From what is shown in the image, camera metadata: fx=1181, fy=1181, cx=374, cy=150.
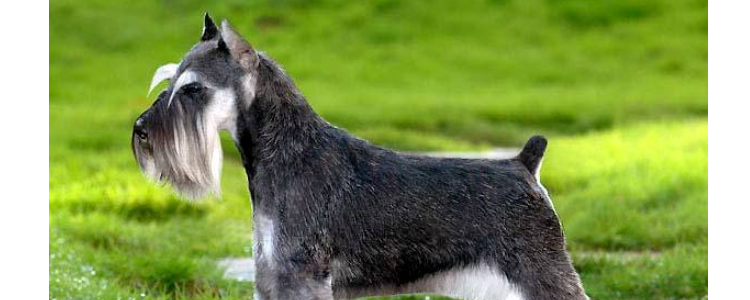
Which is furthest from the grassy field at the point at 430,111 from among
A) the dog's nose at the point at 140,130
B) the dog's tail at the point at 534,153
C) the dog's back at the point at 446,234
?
the dog's tail at the point at 534,153

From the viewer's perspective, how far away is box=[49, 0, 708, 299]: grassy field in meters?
8.73

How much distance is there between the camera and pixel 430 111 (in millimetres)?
17438

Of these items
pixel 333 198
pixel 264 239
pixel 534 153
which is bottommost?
pixel 264 239

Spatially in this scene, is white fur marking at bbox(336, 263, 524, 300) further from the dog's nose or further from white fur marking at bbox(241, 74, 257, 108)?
the dog's nose

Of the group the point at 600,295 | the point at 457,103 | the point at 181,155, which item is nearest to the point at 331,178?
Result: the point at 181,155

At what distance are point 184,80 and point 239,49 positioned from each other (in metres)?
0.28

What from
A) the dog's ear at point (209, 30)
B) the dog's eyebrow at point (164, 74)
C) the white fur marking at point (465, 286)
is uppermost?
the dog's ear at point (209, 30)

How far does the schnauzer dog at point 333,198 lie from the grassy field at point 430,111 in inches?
100

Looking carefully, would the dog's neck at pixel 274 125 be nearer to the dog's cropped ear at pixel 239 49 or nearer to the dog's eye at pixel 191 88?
the dog's cropped ear at pixel 239 49

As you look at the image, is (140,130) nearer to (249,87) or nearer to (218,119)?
(218,119)

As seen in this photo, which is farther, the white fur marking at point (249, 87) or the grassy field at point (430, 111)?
the grassy field at point (430, 111)

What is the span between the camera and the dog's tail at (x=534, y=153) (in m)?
5.38

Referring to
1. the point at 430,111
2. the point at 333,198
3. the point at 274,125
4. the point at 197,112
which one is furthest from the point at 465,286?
the point at 430,111

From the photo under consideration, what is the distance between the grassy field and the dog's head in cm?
246
